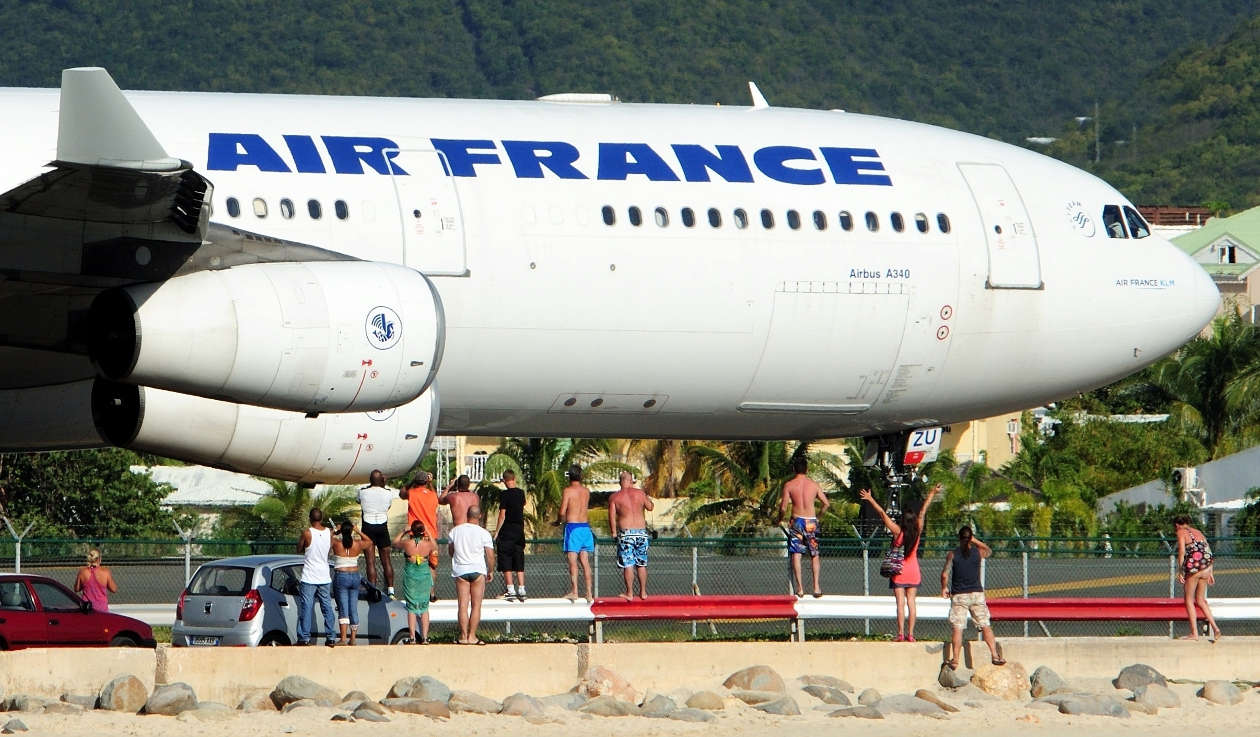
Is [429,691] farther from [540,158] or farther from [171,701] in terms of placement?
[540,158]

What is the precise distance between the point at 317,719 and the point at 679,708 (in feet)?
10.3

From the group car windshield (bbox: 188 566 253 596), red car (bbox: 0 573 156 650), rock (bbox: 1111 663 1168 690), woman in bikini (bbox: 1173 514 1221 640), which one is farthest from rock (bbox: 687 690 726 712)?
red car (bbox: 0 573 156 650)

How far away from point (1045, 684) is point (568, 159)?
6.46m

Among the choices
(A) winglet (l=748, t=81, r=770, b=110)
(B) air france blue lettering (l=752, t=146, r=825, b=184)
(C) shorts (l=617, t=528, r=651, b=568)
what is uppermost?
(A) winglet (l=748, t=81, r=770, b=110)

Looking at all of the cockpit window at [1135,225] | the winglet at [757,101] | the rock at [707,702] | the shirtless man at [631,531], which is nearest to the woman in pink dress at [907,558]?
the shirtless man at [631,531]

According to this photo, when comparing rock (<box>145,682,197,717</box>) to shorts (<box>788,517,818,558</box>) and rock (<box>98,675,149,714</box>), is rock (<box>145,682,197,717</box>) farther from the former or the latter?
shorts (<box>788,517,818,558</box>)

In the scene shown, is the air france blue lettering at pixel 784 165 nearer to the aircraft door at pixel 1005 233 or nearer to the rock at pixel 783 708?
the aircraft door at pixel 1005 233

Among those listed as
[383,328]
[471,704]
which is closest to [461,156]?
[383,328]

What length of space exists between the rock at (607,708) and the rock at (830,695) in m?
1.79

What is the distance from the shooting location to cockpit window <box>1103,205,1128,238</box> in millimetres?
20172

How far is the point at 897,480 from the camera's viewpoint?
20.3 metres

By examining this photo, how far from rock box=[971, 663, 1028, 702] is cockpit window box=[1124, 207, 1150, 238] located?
5.08 metres

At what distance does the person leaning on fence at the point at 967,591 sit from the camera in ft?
58.6

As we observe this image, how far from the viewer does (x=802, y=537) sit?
19078 millimetres
